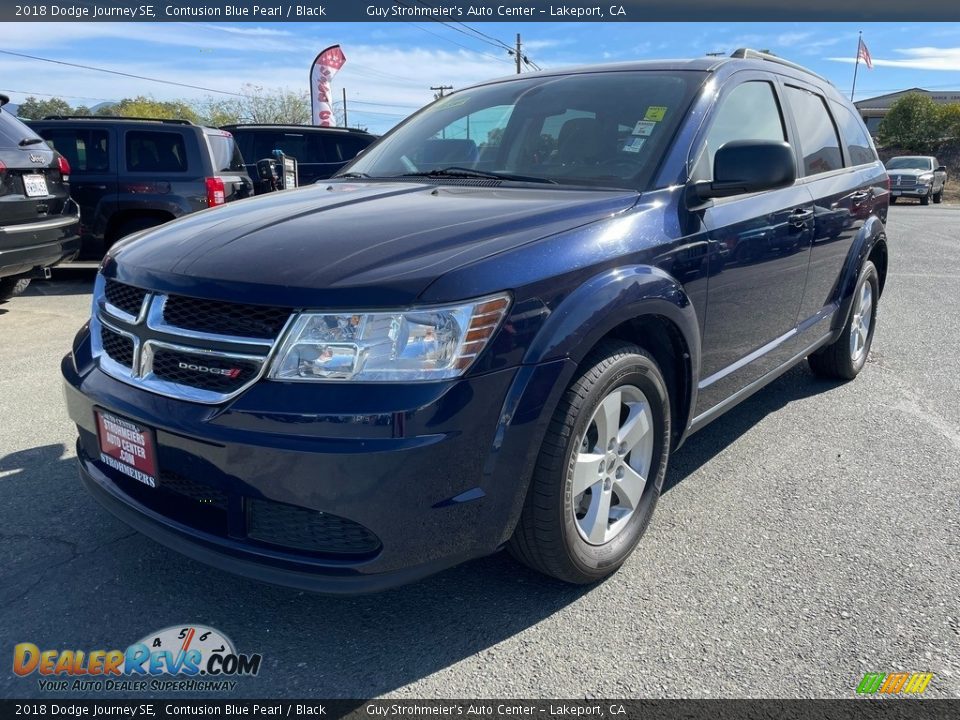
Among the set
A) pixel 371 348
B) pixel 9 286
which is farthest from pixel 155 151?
pixel 371 348

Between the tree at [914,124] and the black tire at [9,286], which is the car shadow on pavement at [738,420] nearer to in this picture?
the black tire at [9,286]

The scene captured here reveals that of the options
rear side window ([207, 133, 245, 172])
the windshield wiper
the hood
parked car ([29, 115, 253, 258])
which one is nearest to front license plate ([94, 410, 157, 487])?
the hood

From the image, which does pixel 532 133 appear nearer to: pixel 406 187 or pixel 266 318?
pixel 406 187

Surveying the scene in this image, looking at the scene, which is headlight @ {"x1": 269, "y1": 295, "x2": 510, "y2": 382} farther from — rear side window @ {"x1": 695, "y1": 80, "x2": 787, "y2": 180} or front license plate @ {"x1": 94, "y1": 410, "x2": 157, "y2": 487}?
rear side window @ {"x1": 695, "y1": 80, "x2": 787, "y2": 180}

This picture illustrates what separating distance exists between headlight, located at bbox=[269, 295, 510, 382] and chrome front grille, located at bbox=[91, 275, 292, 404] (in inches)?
2.6

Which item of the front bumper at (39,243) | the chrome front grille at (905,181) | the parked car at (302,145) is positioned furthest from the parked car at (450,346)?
the chrome front grille at (905,181)

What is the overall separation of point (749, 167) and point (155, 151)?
7545mm

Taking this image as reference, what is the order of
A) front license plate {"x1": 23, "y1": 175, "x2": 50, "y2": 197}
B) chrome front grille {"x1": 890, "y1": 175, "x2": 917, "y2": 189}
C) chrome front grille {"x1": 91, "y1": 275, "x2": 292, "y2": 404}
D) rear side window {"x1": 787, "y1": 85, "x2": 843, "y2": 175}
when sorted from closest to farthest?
chrome front grille {"x1": 91, "y1": 275, "x2": 292, "y2": 404} → rear side window {"x1": 787, "y1": 85, "x2": 843, "y2": 175} → front license plate {"x1": 23, "y1": 175, "x2": 50, "y2": 197} → chrome front grille {"x1": 890, "y1": 175, "x2": 917, "y2": 189}

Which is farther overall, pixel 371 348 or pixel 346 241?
pixel 346 241

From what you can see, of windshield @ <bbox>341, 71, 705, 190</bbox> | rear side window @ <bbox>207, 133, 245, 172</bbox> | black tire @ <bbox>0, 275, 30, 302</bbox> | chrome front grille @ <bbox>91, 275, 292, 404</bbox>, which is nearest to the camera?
chrome front grille @ <bbox>91, 275, 292, 404</bbox>

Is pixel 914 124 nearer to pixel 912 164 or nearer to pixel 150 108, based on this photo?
pixel 912 164

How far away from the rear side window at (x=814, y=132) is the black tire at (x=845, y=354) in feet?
2.65

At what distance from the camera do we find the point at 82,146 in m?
8.33

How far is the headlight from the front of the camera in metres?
1.91
